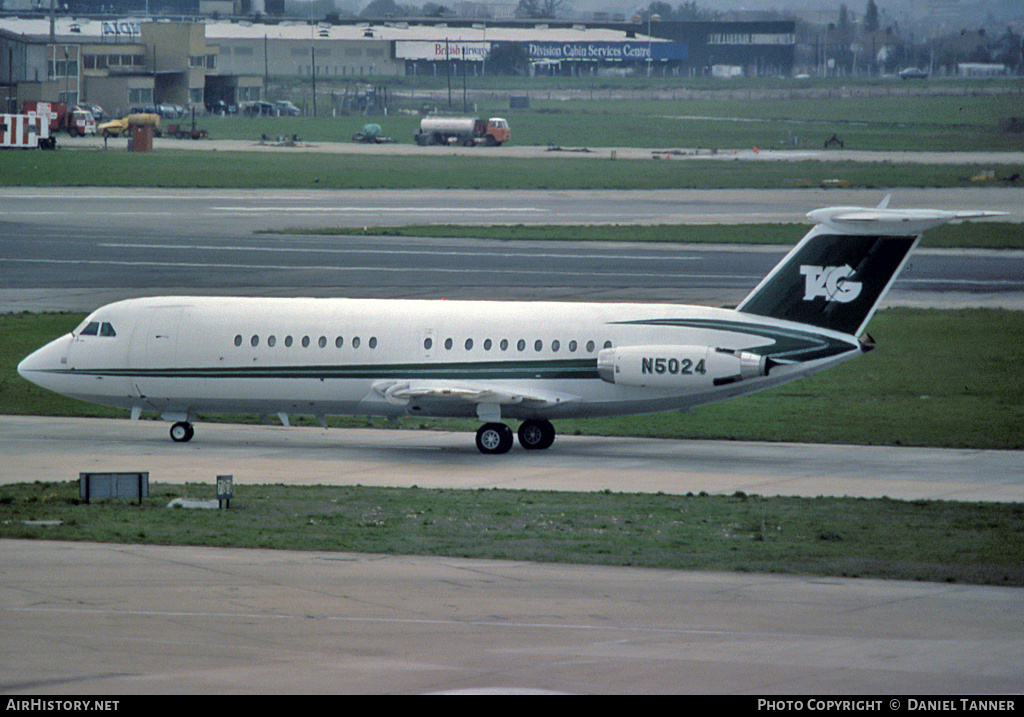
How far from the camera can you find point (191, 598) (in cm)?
2088

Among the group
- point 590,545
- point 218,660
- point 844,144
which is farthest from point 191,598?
point 844,144

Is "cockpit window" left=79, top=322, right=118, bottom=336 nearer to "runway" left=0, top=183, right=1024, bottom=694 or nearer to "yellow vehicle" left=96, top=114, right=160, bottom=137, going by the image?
"runway" left=0, top=183, right=1024, bottom=694

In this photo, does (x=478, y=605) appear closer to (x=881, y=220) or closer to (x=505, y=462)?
(x=505, y=462)

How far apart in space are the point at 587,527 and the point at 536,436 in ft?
36.7

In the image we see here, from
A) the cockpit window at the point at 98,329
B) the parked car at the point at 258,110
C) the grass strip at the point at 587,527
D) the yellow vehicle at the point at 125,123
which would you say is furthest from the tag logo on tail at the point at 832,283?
the parked car at the point at 258,110

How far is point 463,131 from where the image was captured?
484 ft

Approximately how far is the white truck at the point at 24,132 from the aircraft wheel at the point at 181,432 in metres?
98.1

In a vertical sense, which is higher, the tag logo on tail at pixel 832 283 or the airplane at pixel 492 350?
the tag logo on tail at pixel 832 283

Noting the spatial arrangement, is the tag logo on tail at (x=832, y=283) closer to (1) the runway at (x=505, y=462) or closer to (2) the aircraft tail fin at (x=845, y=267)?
(2) the aircraft tail fin at (x=845, y=267)

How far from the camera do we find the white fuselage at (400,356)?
35812mm

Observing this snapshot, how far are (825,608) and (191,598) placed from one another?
9.24m

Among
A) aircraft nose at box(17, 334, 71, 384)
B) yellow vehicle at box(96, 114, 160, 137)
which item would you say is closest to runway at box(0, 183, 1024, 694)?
aircraft nose at box(17, 334, 71, 384)

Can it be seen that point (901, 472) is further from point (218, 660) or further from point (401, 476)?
point (218, 660)

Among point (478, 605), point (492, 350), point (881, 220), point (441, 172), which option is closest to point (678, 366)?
point (492, 350)
